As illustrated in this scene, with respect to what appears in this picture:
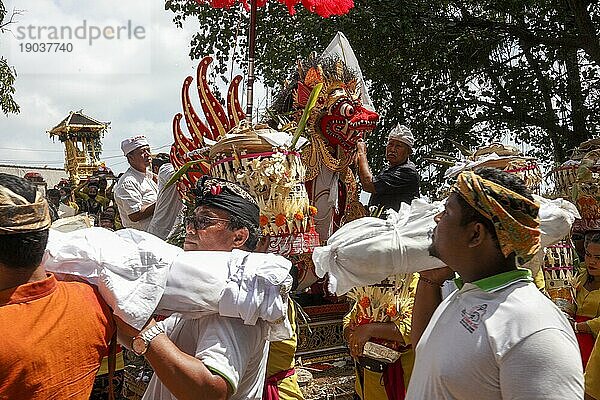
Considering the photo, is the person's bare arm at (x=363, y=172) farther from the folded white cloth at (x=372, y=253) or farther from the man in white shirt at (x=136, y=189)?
the folded white cloth at (x=372, y=253)

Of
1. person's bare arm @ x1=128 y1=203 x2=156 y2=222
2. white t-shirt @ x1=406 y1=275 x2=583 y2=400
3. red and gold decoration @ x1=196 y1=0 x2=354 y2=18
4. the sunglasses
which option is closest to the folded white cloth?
the sunglasses

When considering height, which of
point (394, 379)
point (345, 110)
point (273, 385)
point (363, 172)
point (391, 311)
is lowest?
point (394, 379)

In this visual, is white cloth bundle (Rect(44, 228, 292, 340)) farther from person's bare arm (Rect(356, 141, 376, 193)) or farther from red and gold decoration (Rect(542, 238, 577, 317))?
person's bare arm (Rect(356, 141, 376, 193))

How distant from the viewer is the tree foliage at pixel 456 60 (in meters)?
10.3

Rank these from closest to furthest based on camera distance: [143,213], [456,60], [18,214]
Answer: [18,214], [143,213], [456,60]

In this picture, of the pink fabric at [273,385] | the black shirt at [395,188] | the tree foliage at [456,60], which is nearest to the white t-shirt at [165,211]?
the black shirt at [395,188]

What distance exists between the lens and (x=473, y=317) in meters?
1.75

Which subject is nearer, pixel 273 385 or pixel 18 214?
pixel 18 214

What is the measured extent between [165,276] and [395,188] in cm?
383

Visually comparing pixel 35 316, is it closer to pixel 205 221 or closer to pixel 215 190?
pixel 205 221

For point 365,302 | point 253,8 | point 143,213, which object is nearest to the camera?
point 365,302

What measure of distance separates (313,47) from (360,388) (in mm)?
7660

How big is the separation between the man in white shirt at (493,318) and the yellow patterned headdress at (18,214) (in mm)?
1071

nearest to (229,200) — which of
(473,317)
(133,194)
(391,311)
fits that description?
(473,317)
